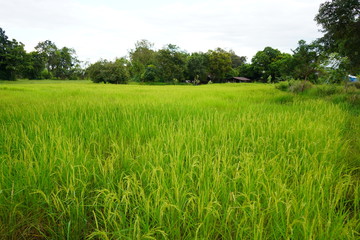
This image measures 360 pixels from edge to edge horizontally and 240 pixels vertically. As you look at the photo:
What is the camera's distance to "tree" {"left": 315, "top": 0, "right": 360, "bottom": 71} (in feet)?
22.1

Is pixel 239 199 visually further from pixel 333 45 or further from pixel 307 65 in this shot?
pixel 307 65

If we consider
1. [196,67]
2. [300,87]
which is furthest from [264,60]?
[300,87]

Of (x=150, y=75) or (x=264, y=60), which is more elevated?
(x=264, y=60)

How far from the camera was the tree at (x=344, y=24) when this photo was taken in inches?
266

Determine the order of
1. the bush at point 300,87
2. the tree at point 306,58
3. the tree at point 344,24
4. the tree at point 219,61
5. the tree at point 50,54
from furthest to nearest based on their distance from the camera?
the tree at point 50,54, the tree at point 219,61, the bush at point 300,87, the tree at point 306,58, the tree at point 344,24

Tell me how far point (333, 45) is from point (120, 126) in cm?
971

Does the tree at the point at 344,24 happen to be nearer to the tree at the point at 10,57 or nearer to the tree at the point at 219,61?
the tree at the point at 219,61

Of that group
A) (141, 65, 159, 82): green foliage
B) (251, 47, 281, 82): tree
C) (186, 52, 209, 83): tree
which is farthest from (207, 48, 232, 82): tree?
(141, 65, 159, 82): green foliage

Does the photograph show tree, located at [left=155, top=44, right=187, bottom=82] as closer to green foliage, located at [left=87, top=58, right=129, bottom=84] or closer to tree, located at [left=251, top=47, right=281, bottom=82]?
green foliage, located at [left=87, top=58, right=129, bottom=84]

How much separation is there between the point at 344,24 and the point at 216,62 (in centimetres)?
3986

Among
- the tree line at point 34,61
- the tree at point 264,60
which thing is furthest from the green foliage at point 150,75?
the tree at point 264,60

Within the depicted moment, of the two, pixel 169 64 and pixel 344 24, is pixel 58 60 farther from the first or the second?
pixel 344 24

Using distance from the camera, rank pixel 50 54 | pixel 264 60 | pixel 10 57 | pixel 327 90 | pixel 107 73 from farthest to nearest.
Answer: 1. pixel 50 54
2. pixel 264 60
3. pixel 10 57
4. pixel 107 73
5. pixel 327 90

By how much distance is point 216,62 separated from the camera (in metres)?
45.5
